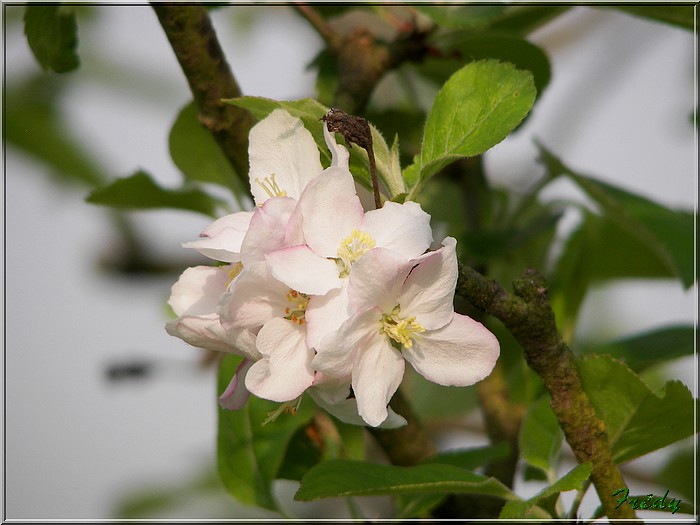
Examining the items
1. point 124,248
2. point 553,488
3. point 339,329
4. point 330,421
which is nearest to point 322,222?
point 339,329

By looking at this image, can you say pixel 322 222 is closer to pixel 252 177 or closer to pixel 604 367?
pixel 252 177

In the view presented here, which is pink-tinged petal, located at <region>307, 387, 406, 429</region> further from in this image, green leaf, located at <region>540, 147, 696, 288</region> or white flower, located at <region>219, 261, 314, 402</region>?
green leaf, located at <region>540, 147, 696, 288</region>

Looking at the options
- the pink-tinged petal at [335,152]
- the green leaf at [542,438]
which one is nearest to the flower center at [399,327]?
the pink-tinged petal at [335,152]

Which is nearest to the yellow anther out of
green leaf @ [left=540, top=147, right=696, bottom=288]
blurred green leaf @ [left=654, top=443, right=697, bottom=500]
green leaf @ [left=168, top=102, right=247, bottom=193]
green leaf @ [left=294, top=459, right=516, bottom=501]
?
green leaf @ [left=294, top=459, right=516, bottom=501]

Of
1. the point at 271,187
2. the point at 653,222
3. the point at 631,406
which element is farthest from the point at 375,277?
the point at 653,222

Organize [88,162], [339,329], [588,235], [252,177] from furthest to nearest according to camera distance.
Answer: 1. [88,162]
2. [588,235]
3. [252,177]
4. [339,329]

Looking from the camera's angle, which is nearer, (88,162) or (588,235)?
(588,235)

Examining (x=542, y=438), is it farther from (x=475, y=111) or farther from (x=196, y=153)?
(x=196, y=153)

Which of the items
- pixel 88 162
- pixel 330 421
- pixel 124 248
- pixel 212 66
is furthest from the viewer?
pixel 124 248
